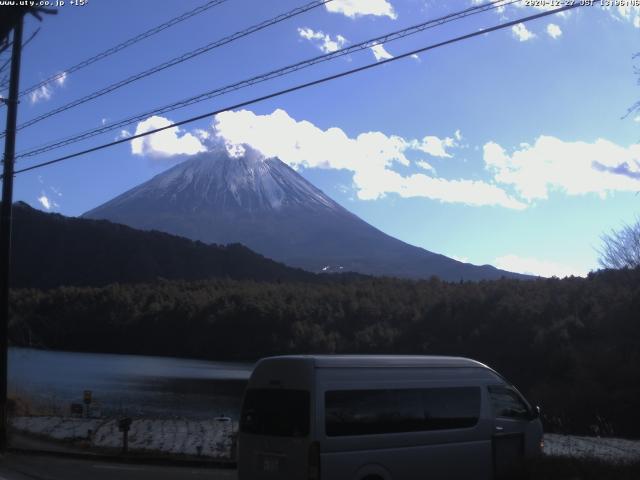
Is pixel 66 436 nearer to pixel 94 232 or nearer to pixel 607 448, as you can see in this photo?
pixel 607 448

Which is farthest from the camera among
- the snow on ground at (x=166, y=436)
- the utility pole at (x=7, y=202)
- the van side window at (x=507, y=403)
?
the utility pole at (x=7, y=202)

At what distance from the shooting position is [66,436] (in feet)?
68.7

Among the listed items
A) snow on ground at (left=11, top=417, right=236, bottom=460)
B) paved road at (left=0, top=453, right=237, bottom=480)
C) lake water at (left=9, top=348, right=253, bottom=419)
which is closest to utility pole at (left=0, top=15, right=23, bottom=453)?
paved road at (left=0, top=453, right=237, bottom=480)

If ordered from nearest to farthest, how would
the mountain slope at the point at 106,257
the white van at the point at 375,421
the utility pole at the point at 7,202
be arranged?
the white van at the point at 375,421 → the utility pole at the point at 7,202 → the mountain slope at the point at 106,257

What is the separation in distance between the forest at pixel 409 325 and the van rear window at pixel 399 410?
1379cm

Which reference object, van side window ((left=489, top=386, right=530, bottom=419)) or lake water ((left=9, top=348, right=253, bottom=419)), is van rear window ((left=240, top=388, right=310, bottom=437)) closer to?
→ van side window ((left=489, top=386, right=530, bottom=419))

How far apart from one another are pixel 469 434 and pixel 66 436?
14692mm

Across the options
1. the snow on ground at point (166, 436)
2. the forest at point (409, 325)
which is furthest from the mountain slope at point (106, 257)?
the snow on ground at point (166, 436)

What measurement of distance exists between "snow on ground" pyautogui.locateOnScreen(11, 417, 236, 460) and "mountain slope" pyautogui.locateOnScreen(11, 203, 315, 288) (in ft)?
350

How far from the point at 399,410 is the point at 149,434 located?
14.1m

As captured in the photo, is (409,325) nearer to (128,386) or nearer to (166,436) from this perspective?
(128,386)

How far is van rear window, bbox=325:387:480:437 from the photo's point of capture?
8.59 metres

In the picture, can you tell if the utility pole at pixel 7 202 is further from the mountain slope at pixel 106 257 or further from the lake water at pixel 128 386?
the mountain slope at pixel 106 257

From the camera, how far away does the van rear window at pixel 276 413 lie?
8531mm
